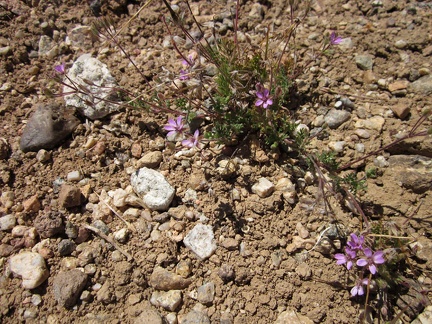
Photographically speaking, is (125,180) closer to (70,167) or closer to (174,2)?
(70,167)

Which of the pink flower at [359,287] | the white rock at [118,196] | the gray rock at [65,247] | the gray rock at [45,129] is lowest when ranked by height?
the pink flower at [359,287]

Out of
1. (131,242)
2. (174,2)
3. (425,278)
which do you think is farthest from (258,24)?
(425,278)

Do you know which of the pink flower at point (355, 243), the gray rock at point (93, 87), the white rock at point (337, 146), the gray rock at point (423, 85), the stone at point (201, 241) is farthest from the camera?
the gray rock at point (93, 87)

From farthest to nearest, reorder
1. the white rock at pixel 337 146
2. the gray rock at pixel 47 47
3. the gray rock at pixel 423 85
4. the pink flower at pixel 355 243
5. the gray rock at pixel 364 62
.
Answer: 1. the gray rock at pixel 47 47
2. the gray rock at pixel 364 62
3. the gray rock at pixel 423 85
4. the white rock at pixel 337 146
5. the pink flower at pixel 355 243

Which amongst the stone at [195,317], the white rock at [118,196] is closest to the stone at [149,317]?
the stone at [195,317]

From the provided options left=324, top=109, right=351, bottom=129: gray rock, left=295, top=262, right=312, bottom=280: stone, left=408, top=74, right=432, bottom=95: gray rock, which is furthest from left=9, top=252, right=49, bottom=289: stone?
left=408, top=74, right=432, bottom=95: gray rock

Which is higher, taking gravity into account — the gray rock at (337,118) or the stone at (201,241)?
the gray rock at (337,118)

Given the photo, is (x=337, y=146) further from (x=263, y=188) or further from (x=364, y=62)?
(x=364, y=62)

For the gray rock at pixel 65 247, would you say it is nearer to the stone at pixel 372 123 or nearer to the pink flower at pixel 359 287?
the pink flower at pixel 359 287
